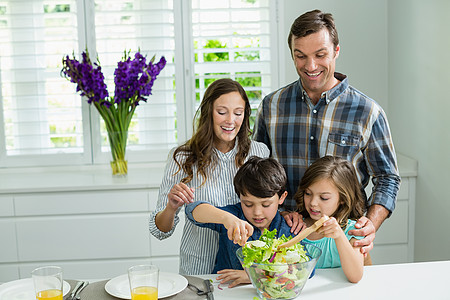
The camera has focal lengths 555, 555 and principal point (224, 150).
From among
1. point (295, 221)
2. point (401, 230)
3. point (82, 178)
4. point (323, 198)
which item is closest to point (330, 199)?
point (323, 198)

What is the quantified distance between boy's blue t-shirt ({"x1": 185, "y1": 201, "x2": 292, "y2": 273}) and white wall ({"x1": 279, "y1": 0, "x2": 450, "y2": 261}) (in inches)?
51.6

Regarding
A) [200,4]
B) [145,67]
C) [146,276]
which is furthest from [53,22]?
[146,276]

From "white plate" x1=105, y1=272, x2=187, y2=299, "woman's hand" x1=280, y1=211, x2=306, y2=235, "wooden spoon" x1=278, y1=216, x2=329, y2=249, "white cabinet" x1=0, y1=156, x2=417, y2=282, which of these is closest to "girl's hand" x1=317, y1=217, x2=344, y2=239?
"wooden spoon" x1=278, y1=216, x2=329, y2=249

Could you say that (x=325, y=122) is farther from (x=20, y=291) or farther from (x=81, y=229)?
(x=81, y=229)

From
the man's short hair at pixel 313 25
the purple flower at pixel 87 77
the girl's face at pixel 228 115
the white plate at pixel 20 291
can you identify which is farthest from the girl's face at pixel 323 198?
the purple flower at pixel 87 77

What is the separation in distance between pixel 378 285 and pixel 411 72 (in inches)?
73.9

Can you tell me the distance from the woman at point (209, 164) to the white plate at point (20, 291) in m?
0.47

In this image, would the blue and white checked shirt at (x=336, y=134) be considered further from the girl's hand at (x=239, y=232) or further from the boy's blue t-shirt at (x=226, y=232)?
the girl's hand at (x=239, y=232)

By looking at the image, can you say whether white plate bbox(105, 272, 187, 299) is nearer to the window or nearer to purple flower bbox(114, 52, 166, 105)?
purple flower bbox(114, 52, 166, 105)

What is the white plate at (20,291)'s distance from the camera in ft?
4.93

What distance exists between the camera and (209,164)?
6.30 feet

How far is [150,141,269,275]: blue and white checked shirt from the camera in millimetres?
1912

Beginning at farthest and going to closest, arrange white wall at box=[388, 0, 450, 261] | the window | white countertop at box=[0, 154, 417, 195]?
1. the window
2. white countertop at box=[0, 154, 417, 195]
3. white wall at box=[388, 0, 450, 261]

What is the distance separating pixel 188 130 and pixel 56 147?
2.77 ft
